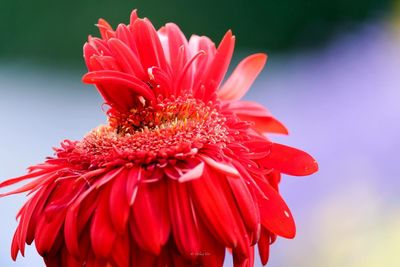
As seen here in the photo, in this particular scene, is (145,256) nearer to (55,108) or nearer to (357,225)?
(357,225)

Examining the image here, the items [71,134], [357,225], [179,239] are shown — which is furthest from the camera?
[71,134]

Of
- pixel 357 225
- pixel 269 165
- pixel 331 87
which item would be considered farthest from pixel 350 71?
pixel 269 165

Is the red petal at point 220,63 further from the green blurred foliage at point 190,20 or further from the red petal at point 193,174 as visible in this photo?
the green blurred foliage at point 190,20

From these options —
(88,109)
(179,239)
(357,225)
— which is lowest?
(357,225)

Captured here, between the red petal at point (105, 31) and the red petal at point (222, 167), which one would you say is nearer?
the red petal at point (222, 167)

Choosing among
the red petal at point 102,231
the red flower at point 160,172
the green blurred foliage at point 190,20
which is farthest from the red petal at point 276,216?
the green blurred foliage at point 190,20

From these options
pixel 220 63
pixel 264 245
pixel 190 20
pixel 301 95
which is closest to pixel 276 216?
pixel 264 245
